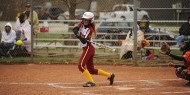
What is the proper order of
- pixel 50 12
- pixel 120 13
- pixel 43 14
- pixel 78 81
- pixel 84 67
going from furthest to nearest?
pixel 120 13 → pixel 43 14 → pixel 50 12 → pixel 78 81 → pixel 84 67

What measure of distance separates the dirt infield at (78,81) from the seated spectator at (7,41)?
57.9 inches

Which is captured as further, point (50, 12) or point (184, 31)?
point (50, 12)

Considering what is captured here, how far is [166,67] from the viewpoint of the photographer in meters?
14.4

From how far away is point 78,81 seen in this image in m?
11.2

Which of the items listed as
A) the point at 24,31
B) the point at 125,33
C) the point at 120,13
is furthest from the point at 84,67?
the point at 120,13

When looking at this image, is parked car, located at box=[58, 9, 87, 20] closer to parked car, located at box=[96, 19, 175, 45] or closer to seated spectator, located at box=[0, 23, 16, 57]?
parked car, located at box=[96, 19, 175, 45]

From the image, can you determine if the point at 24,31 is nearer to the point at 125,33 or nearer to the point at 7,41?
the point at 7,41

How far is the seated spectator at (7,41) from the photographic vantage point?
16.0 meters

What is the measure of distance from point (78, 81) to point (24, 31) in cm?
597

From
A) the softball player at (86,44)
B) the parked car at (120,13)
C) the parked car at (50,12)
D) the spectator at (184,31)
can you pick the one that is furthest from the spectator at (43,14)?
the softball player at (86,44)

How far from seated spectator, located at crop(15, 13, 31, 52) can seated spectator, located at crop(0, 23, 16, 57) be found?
37cm

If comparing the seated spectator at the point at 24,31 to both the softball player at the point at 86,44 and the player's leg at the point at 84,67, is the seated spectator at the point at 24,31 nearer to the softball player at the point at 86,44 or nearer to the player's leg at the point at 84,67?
the softball player at the point at 86,44

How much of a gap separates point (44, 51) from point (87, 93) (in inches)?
325

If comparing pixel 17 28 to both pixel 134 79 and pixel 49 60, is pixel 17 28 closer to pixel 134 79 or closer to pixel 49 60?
pixel 49 60
